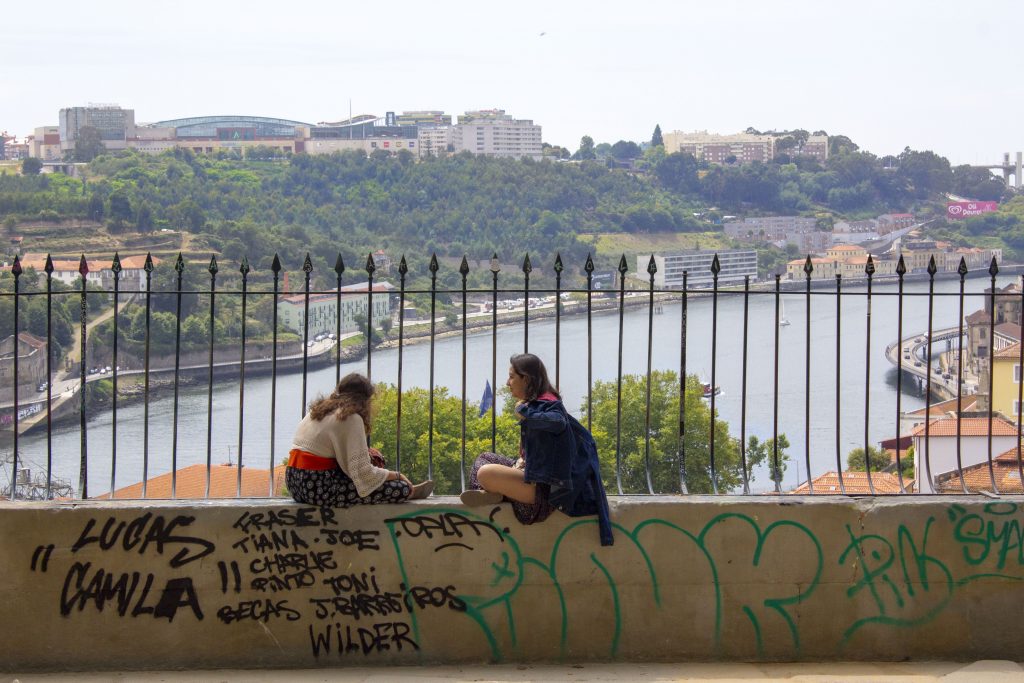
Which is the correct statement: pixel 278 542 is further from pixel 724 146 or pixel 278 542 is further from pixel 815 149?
pixel 724 146

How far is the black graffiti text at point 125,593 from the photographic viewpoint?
3.90 m

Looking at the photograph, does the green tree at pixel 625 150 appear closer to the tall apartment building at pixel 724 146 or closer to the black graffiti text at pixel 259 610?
the tall apartment building at pixel 724 146

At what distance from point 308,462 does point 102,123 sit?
17621 centimetres

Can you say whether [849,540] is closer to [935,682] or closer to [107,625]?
[935,682]

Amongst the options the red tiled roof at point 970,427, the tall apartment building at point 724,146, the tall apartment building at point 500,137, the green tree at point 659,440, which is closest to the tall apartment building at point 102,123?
the tall apartment building at point 500,137

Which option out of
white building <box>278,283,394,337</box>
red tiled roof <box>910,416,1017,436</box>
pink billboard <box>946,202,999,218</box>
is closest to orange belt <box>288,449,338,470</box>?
red tiled roof <box>910,416,1017,436</box>

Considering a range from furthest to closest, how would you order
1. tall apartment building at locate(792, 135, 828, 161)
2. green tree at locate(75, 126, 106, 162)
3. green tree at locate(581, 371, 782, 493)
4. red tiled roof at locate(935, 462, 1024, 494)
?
tall apartment building at locate(792, 135, 828, 161), green tree at locate(75, 126, 106, 162), green tree at locate(581, 371, 782, 493), red tiled roof at locate(935, 462, 1024, 494)

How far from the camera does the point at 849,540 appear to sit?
4051 millimetres

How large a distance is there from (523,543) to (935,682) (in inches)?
56.6

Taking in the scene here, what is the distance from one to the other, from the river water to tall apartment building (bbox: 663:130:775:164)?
71664 millimetres

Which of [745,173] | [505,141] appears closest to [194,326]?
[745,173]

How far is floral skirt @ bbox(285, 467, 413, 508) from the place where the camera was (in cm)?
392

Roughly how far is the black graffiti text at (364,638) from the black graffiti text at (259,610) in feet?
0.48

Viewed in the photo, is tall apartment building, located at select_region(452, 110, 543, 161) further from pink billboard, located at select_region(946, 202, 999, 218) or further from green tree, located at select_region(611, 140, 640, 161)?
pink billboard, located at select_region(946, 202, 999, 218)
